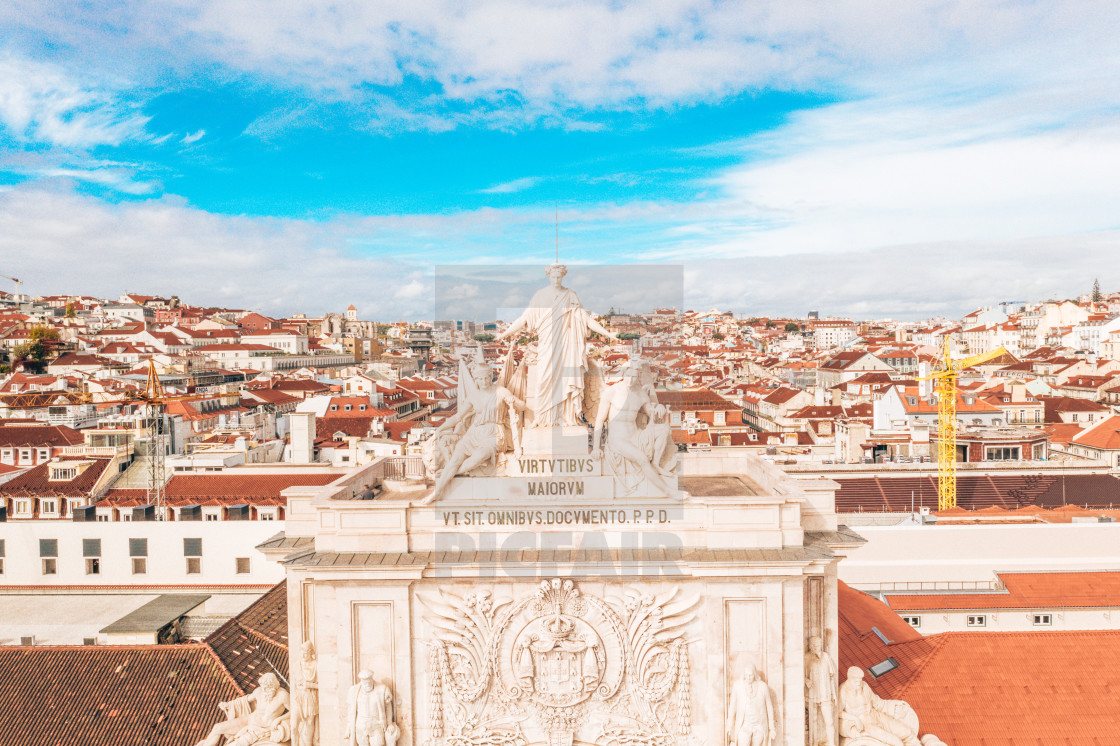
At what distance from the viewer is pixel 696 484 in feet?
48.8

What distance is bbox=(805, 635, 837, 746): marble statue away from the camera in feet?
40.2

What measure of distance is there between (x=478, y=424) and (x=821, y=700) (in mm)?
7395

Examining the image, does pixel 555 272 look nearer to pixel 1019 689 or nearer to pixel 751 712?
pixel 751 712

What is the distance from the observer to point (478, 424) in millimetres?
13336

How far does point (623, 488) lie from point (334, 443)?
33581 mm

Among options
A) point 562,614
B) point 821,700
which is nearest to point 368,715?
point 562,614

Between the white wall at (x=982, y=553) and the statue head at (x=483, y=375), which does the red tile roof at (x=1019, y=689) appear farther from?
the statue head at (x=483, y=375)

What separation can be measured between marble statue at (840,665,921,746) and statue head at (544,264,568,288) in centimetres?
849

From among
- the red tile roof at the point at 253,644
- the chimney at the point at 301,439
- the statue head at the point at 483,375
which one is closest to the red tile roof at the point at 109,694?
the red tile roof at the point at 253,644

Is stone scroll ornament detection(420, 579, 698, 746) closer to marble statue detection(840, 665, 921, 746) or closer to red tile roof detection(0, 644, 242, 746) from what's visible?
marble statue detection(840, 665, 921, 746)

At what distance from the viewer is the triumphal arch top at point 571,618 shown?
11898mm

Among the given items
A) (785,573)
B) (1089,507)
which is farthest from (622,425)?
(1089,507)

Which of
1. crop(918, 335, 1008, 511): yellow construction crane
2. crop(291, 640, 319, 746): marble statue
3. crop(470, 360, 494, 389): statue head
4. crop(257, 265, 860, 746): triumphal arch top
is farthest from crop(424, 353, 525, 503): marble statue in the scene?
crop(918, 335, 1008, 511): yellow construction crane

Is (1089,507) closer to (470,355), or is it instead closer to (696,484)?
(696,484)
